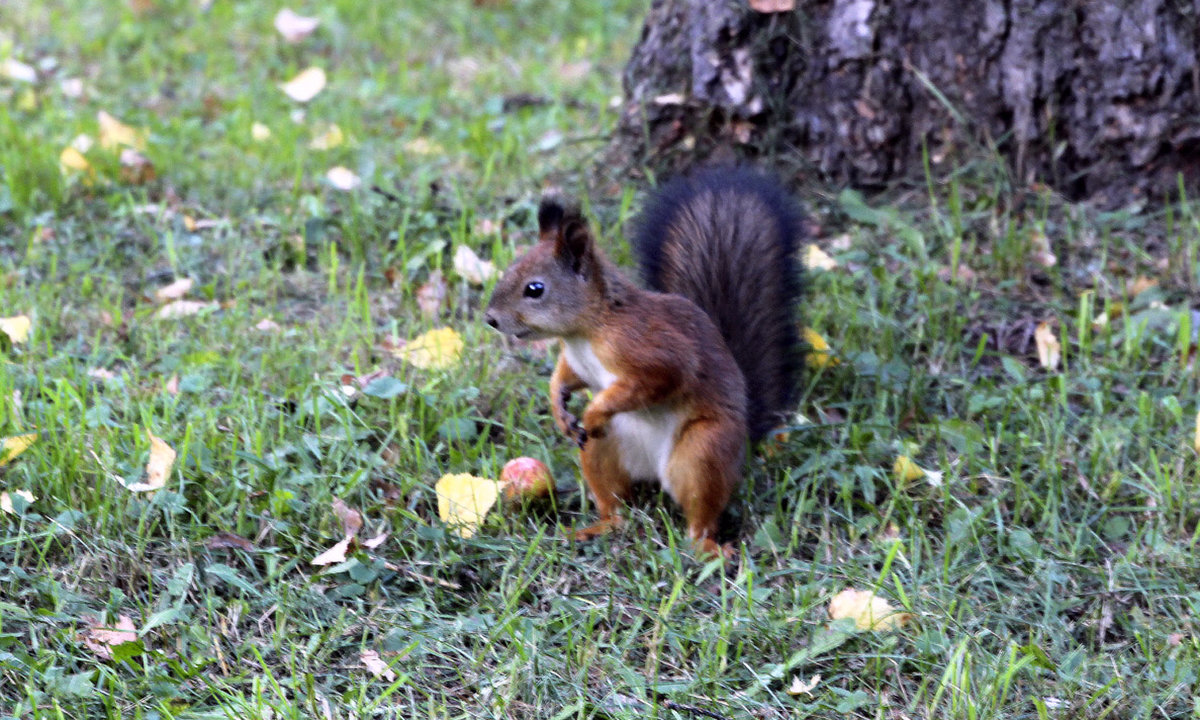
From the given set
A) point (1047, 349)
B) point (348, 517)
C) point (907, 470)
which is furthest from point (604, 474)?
point (1047, 349)

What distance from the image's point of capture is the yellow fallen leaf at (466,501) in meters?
2.31

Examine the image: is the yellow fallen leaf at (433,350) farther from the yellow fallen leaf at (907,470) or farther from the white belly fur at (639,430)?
the yellow fallen leaf at (907,470)

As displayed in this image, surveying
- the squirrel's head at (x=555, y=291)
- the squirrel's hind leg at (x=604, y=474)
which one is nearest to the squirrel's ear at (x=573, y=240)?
the squirrel's head at (x=555, y=291)

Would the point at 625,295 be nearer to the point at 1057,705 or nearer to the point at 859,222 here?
the point at 1057,705

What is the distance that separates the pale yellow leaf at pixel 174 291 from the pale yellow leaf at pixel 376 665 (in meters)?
1.43

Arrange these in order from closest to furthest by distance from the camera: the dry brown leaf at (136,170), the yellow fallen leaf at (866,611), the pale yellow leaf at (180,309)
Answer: the yellow fallen leaf at (866,611) → the pale yellow leaf at (180,309) → the dry brown leaf at (136,170)

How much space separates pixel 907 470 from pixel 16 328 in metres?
1.91

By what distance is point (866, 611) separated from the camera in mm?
2090

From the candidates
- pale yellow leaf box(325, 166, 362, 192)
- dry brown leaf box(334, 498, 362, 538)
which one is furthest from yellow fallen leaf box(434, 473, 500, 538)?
pale yellow leaf box(325, 166, 362, 192)

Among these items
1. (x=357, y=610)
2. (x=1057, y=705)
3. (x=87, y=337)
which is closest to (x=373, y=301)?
(x=87, y=337)

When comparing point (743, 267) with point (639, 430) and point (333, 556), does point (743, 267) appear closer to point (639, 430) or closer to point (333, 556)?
point (639, 430)

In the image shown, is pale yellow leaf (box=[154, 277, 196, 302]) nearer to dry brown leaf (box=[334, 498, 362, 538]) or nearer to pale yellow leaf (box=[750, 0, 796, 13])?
dry brown leaf (box=[334, 498, 362, 538])

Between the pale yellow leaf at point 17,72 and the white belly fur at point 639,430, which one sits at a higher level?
the pale yellow leaf at point 17,72

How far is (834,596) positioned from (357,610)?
78 cm
